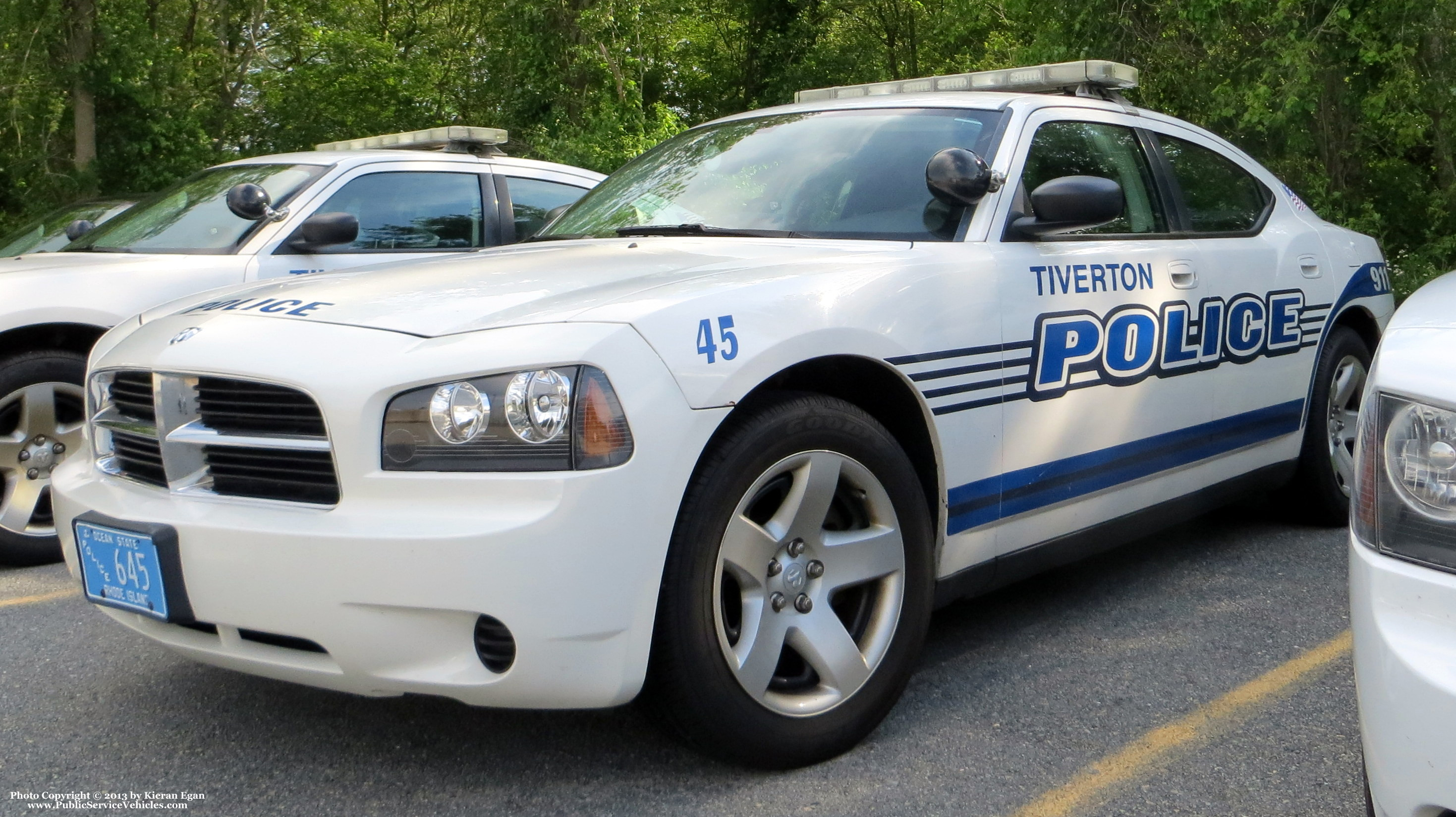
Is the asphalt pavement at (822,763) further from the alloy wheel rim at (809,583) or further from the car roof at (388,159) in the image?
the car roof at (388,159)

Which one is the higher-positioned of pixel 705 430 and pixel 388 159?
pixel 388 159

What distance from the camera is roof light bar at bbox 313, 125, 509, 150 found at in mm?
6961

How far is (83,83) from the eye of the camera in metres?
15.4

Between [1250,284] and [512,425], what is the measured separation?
112 inches

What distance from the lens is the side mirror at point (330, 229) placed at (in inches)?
211

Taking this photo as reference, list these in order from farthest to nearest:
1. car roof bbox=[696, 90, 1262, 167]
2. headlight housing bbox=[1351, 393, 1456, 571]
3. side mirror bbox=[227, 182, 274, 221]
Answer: side mirror bbox=[227, 182, 274, 221] → car roof bbox=[696, 90, 1262, 167] → headlight housing bbox=[1351, 393, 1456, 571]

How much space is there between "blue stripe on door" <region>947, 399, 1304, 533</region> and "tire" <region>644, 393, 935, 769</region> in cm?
25

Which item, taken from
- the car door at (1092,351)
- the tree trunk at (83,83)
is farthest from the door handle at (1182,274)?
the tree trunk at (83,83)

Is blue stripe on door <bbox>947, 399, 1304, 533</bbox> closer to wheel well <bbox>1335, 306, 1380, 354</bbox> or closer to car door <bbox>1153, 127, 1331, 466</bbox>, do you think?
car door <bbox>1153, 127, 1331, 466</bbox>

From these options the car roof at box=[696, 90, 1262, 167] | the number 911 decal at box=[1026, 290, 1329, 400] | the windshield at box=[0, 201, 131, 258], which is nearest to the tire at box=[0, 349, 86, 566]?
the windshield at box=[0, 201, 131, 258]

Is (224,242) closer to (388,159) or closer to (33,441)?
(388,159)

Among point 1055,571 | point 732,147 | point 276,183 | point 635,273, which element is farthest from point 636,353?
point 276,183

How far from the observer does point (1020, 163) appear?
3.67m

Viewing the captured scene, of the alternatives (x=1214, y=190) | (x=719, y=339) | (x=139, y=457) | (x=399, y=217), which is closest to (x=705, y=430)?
(x=719, y=339)
